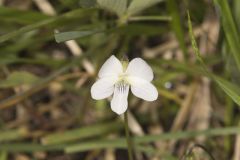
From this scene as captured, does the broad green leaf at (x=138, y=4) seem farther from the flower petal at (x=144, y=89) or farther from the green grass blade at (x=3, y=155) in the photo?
the green grass blade at (x=3, y=155)

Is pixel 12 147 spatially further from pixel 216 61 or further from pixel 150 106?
pixel 216 61

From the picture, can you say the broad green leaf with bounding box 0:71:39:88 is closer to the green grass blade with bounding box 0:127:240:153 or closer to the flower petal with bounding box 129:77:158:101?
the green grass blade with bounding box 0:127:240:153

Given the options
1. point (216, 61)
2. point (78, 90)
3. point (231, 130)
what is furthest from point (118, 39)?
point (231, 130)

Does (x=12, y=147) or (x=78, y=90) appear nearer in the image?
(x=12, y=147)

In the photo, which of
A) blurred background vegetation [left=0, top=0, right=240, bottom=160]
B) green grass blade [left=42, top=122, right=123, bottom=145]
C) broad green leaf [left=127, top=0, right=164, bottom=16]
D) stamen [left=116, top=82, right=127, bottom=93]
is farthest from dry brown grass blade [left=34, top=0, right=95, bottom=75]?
stamen [left=116, top=82, right=127, bottom=93]

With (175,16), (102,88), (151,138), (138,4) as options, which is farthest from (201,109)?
(102,88)

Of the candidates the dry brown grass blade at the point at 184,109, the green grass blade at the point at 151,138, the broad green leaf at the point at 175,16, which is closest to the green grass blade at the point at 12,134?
the green grass blade at the point at 151,138
